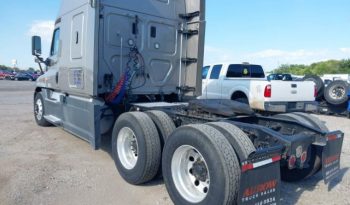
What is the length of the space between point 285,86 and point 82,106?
5759mm

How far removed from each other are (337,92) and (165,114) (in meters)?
10.4

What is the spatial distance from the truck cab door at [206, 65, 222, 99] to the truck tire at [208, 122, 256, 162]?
7334 millimetres

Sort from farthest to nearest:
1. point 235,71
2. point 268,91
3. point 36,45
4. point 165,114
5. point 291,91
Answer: point 235,71 → point 291,91 → point 268,91 → point 36,45 → point 165,114

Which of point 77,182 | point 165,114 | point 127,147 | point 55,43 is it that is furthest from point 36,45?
point 165,114

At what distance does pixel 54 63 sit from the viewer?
23.0ft

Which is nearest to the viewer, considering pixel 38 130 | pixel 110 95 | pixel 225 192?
pixel 225 192

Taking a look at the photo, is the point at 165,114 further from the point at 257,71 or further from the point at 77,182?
the point at 257,71

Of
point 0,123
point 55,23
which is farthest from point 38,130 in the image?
point 55,23

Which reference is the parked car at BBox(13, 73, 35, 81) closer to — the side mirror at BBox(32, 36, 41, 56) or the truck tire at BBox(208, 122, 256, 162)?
the side mirror at BBox(32, 36, 41, 56)

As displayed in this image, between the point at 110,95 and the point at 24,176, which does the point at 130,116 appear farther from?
the point at 24,176

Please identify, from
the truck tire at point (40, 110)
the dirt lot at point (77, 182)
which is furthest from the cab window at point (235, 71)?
the truck tire at point (40, 110)

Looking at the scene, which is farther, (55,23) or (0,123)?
(0,123)

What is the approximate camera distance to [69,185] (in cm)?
431

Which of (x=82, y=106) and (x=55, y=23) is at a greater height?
(x=55, y=23)
